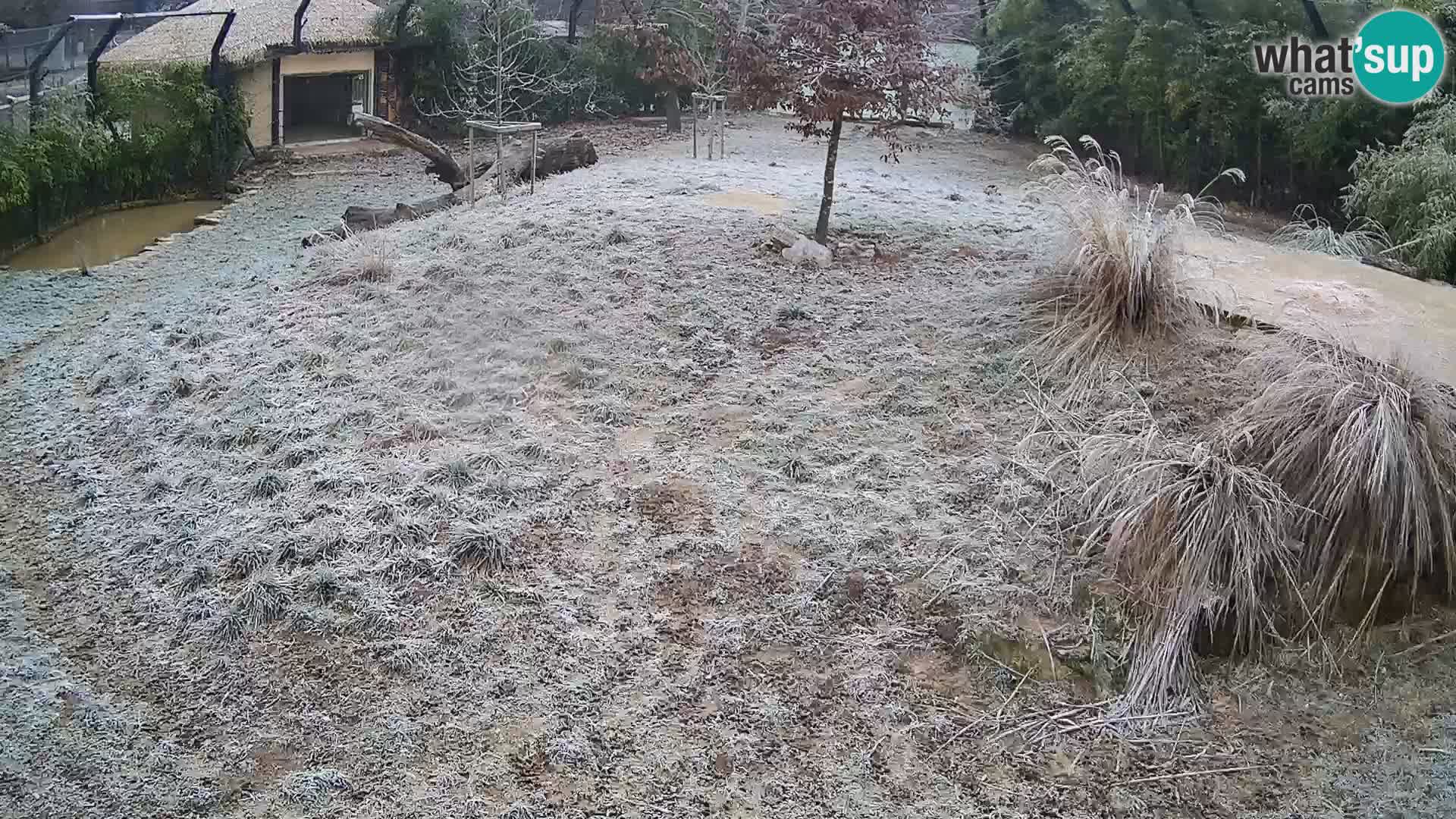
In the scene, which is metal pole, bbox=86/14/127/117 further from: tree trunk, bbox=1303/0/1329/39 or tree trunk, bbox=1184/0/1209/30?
tree trunk, bbox=1303/0/1329/39

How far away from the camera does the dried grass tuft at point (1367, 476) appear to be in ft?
11.6

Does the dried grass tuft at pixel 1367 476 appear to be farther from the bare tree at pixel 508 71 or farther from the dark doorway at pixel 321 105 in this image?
the dark doorway at pixel 321 105

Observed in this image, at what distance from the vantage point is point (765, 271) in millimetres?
5871

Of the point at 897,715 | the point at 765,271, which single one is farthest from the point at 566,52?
the point at 897,715

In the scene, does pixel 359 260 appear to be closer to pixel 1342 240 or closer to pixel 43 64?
pixel 43 64

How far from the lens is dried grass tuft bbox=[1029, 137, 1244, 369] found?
466cm

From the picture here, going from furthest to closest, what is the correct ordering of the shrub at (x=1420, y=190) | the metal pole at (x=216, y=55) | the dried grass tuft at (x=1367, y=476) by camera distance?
the metal pole at (x=216, y=55) → the shrub at (x=1420, y=190) → the dried grass tuft at (x=1367, y=476)

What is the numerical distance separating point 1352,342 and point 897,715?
2.26 m

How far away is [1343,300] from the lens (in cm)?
498

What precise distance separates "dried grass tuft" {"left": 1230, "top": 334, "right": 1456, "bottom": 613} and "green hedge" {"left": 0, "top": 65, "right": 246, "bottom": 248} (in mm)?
7783

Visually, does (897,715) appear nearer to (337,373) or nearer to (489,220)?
(337,373)

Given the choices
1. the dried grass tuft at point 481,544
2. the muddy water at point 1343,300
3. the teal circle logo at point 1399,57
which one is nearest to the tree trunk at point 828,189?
the muddy water at point 1343,300

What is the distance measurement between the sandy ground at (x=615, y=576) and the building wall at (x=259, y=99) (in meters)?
6.29

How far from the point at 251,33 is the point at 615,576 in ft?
32.6
